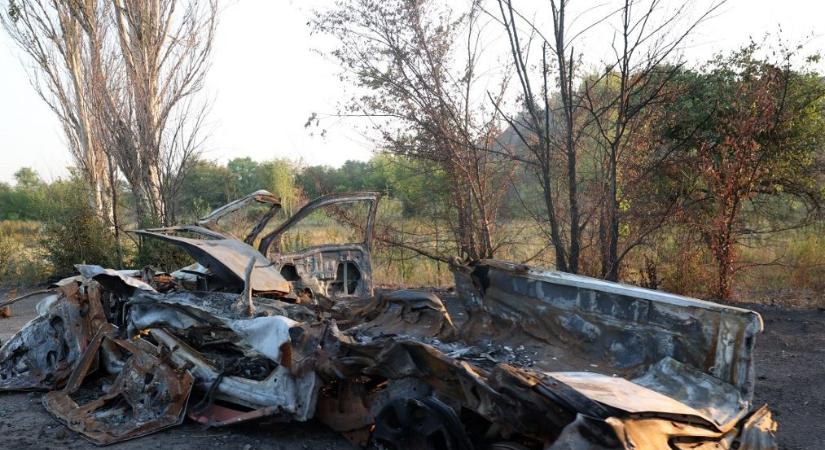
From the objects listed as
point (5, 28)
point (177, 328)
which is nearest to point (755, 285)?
point (177, 328)

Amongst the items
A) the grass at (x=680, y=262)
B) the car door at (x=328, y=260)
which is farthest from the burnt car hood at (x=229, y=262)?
the grass at (x=680, y=262)

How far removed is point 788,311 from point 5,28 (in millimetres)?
19648

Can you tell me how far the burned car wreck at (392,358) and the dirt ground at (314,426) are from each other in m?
0.12

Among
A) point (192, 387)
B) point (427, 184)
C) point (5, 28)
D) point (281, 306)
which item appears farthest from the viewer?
point (5, 28)

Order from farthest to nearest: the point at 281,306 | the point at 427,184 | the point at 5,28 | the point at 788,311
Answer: the point at 5,28 < the point at 427,184 < the point at 788,311 < the point at 281,306

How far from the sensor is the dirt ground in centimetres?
419

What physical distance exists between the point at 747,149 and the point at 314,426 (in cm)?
808

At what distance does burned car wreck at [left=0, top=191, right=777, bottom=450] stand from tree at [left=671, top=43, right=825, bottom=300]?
592 centimetres

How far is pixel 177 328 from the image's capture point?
4898mm

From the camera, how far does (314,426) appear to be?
4.45 m

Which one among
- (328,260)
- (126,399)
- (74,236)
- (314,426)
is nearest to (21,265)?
(74,236)

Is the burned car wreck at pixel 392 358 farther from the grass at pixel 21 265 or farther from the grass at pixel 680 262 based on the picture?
the grass at pixel 21 265

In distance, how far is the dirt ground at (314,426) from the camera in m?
4.19

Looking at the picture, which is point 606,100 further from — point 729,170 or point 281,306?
point 281,306
